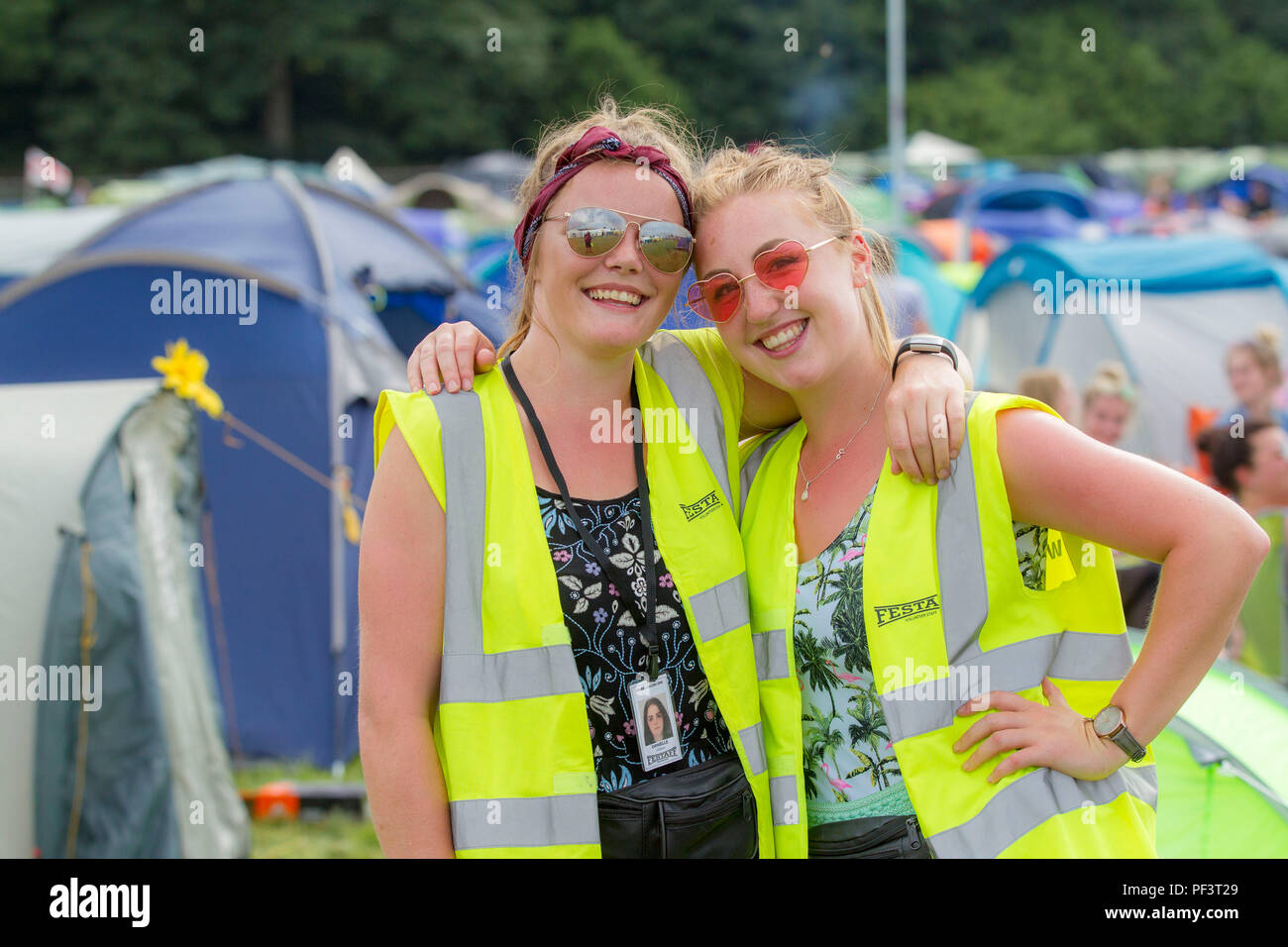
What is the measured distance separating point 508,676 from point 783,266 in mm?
771

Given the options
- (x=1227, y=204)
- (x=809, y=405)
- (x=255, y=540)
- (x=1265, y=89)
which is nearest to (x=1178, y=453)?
(x=255, y=540)

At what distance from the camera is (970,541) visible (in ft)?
5.61

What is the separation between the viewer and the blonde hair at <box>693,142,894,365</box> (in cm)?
191

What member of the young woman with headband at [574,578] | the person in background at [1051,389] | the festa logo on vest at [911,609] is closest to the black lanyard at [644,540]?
the young woman with headband at [574,578]

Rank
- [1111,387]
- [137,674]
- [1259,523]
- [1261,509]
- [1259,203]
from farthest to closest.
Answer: [1259,203] → [1111,387] → [1261,509] → [1259,523] → [137,674]

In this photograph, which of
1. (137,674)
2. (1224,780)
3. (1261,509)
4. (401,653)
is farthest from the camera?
(1261,509)

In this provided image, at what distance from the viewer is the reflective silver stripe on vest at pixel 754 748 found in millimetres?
1793

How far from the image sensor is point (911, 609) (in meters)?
1.71

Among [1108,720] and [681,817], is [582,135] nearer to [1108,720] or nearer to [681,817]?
[681,817]

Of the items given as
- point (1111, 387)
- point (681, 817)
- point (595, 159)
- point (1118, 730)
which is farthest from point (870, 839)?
point (1111, 387)

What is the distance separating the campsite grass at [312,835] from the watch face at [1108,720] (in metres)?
3.22

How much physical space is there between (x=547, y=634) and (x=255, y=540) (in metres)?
3.83

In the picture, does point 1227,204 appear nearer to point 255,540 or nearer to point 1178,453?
point 1178,453
